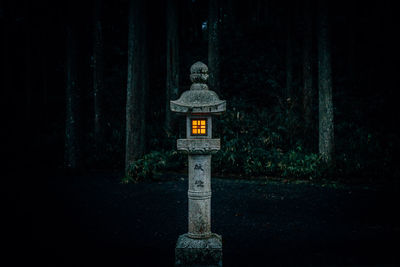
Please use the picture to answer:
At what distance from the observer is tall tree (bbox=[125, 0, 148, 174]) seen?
34.7 ft

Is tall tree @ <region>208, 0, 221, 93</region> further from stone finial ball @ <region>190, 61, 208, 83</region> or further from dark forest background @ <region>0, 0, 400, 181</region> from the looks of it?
stone finial ball @ <region>190, 61, 208, 83</region>

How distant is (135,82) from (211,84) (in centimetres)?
377

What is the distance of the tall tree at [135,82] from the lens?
34.7 feet

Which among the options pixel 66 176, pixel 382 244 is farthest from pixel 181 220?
pixel 66 176

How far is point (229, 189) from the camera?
9562 millimetres

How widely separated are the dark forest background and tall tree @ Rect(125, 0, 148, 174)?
0.05m

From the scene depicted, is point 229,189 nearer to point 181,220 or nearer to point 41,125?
point 181,220

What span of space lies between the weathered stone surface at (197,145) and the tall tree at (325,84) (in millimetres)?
7967

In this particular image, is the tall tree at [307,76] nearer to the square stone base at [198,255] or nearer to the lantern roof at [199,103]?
the lantern roof at [199,103]

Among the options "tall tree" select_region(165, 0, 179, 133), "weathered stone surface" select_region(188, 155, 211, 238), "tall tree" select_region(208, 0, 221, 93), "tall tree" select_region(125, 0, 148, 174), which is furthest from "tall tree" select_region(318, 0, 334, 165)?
"weathered stone surface" select_region(188, 155, 211, 238)

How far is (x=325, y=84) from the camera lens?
11.2 meters

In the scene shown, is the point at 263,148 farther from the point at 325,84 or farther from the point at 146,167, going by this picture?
the point at 146,167

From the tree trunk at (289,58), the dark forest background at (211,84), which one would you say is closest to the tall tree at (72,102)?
the dark forest background at (211,84)

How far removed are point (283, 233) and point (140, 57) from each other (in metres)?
7.61
